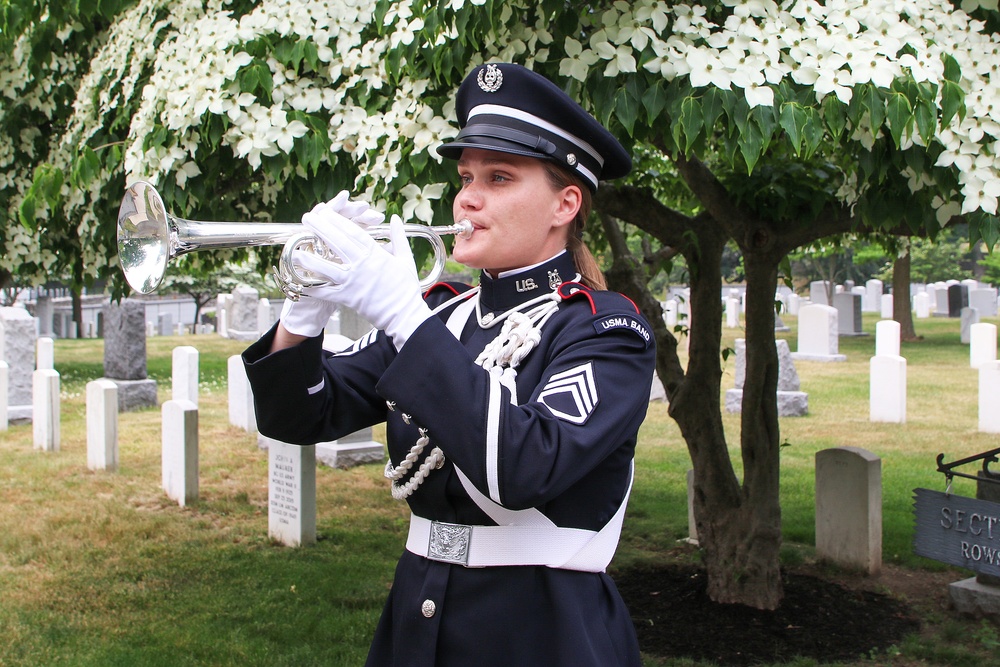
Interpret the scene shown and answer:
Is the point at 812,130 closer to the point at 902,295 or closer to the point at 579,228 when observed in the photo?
the point at 579,228

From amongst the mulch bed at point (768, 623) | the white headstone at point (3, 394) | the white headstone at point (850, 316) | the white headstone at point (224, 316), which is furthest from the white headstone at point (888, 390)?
the white headstone at point (224, 316)

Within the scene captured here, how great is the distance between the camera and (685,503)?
7.72m

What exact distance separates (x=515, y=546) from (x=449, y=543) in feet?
0.49

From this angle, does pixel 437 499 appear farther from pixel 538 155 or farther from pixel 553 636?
pixel 538 155

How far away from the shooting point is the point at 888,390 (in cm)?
1131

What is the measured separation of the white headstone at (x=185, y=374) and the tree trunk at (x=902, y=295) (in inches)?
514

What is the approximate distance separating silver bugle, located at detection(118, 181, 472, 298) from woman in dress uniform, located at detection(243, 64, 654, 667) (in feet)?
0.27

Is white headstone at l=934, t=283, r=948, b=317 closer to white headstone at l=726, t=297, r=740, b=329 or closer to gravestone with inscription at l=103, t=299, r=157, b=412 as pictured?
white headstone at l=726, t=297, r=740, b=329

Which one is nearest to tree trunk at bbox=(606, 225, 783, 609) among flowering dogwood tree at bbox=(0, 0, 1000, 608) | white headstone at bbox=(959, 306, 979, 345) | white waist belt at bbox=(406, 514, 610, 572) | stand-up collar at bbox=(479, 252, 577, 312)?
flowering dogwood tree at bbox=(0, 0, 1000, 608)

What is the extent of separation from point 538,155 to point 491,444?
643mm

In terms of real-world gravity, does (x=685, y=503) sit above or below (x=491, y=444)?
below

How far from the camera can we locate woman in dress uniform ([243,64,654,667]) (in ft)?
6.31

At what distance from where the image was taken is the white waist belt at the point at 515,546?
2.02 meters

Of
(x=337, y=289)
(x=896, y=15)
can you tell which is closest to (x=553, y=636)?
(x=337, y=289)
